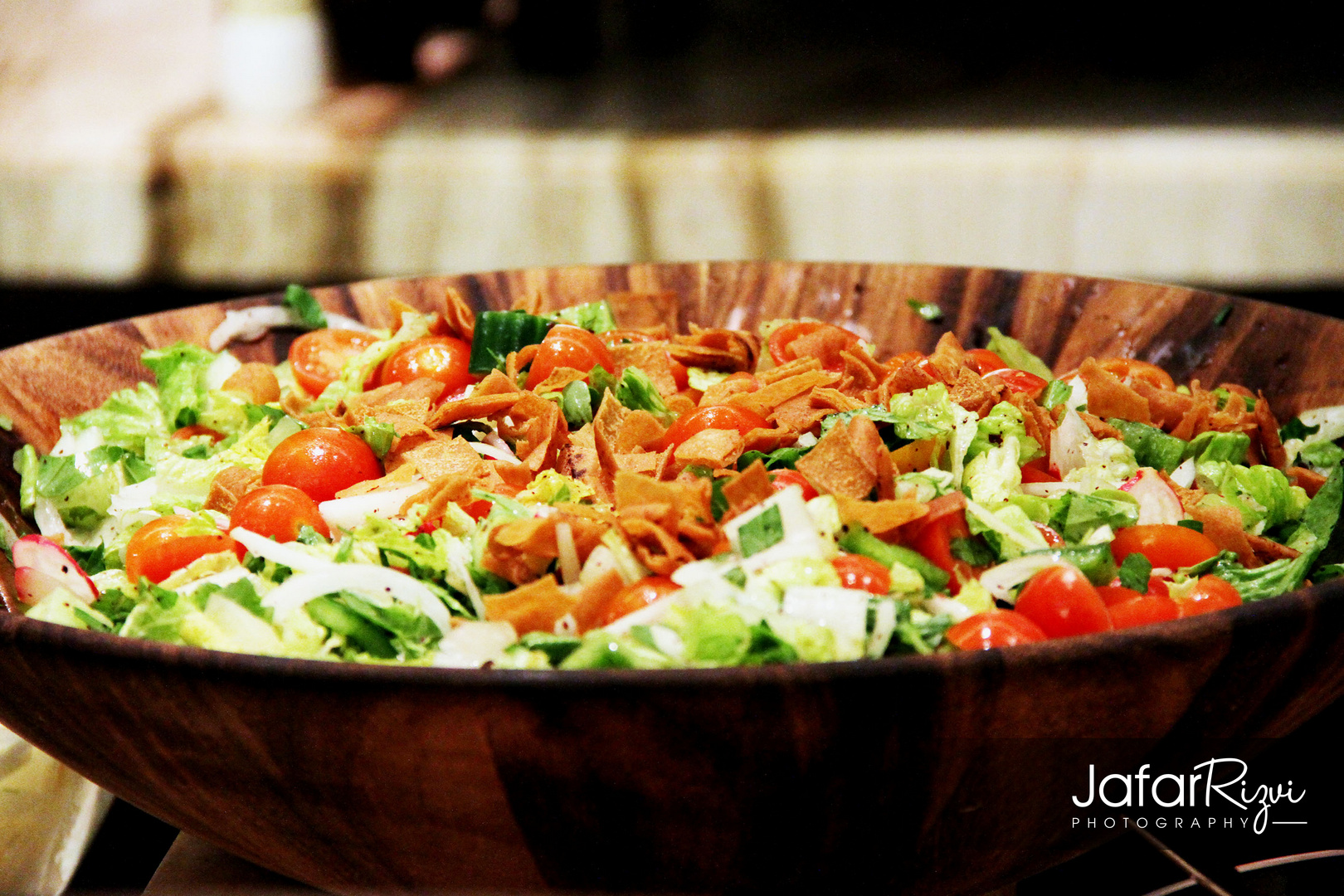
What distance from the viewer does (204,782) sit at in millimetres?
1093

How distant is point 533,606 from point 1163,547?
809mm

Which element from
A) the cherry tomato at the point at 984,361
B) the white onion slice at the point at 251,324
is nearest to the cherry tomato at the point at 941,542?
the cherry tomato at the point at 984,361

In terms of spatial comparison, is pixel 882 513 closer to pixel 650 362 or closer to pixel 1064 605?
pixel 1064 605

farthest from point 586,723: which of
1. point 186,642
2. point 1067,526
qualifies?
point 1067,526

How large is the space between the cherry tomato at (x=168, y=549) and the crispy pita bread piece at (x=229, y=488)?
15cm

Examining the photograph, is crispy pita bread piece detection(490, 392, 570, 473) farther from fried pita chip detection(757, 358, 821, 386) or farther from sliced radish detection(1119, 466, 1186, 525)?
sliced radish detection(1119, 466, 1186, 525)

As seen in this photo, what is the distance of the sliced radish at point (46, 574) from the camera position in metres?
1.53

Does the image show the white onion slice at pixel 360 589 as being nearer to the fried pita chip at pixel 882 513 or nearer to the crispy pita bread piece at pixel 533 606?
the crispy pita bread piece at pixel 533 606

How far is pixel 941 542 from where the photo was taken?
139 cm

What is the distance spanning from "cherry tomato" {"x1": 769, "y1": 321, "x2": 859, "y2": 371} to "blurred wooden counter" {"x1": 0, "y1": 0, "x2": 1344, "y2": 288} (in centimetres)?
162

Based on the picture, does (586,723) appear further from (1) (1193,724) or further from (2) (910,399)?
(2) (910,399)

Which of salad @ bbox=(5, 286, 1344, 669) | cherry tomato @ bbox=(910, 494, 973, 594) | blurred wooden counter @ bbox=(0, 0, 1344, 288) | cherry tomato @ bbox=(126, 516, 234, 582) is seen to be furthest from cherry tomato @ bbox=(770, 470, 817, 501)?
blurred wooden counter @ bbox=(0, 0, 1344, 288)

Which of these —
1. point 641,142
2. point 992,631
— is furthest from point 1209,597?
point 641,142

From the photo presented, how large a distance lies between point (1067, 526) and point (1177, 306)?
2.90 ft
